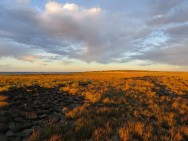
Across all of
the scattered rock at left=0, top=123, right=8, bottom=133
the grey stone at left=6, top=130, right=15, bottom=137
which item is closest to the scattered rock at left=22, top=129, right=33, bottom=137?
the grey stone at left=6, top=130, right=15, bottom=137

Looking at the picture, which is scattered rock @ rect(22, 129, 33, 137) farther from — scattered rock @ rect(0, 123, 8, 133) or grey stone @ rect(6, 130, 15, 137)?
scattered rock @ rect(0, 123, 8, 133)

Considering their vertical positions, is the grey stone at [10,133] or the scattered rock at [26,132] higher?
the grey stone at [10,133]

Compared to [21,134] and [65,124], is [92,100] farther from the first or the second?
[21,134]

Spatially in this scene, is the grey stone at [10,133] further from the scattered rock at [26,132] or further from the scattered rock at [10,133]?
the scattered rock at [26,132]

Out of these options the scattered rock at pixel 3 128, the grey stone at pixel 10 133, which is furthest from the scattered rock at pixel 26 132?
the scattered rock at pixel 3 128

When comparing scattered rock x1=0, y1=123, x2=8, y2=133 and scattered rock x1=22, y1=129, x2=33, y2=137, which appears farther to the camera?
scattered rock x1=0, y1=123, x2=8, y2=133

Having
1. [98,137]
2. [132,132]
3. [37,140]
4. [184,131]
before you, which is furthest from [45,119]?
[184,131]

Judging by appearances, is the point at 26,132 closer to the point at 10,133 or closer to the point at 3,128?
the point at 10,133

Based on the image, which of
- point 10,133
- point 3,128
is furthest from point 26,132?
point 3,128

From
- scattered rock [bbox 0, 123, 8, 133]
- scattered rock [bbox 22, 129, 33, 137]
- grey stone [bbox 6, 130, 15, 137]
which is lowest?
scattered rock [bbox 22, 129, 33, 137]

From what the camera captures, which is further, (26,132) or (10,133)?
(26,132)

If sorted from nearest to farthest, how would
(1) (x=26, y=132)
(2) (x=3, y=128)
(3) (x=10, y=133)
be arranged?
(3) (x=10, y=133) < (1) (x=26, y=132) < (2) (x=3, y=128)

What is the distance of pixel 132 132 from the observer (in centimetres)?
723

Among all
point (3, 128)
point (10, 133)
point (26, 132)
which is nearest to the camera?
point (10, 133)
